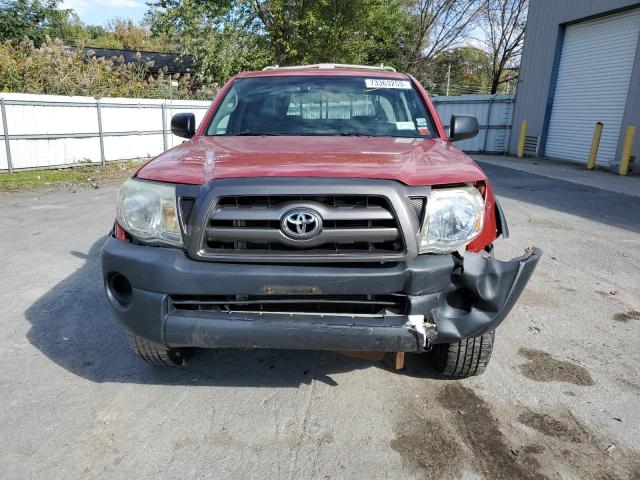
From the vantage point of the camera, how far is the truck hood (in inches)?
92.9

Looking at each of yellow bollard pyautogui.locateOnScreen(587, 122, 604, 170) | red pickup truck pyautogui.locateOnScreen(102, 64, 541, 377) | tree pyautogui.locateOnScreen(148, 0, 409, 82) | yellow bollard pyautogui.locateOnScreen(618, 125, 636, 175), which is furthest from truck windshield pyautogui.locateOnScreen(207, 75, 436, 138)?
tree pyautogui.locateOnScreen(148, 0, 409, 82)

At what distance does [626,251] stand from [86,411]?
583 centimetres

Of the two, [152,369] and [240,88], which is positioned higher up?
[240,88]

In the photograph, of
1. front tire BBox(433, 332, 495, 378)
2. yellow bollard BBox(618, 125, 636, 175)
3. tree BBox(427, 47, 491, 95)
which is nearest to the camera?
front tire BBox(433, 332, 495, 378)

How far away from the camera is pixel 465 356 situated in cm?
280

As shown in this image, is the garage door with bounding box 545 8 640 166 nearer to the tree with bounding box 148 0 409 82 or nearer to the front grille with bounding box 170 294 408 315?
the tree with bounding box 148 0 409 82

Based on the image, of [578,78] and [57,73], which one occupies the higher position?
[578,78]

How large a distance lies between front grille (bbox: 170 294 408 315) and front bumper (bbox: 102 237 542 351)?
46mm

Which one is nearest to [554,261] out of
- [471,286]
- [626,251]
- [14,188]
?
[626,251]

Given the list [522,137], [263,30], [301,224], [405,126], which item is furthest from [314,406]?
[263,30]

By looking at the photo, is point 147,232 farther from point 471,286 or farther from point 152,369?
point 471,286

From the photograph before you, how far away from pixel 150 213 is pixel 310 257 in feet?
2.67

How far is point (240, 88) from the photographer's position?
4016 millimetres

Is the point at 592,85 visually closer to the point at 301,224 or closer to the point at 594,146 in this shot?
the point at 594,146
